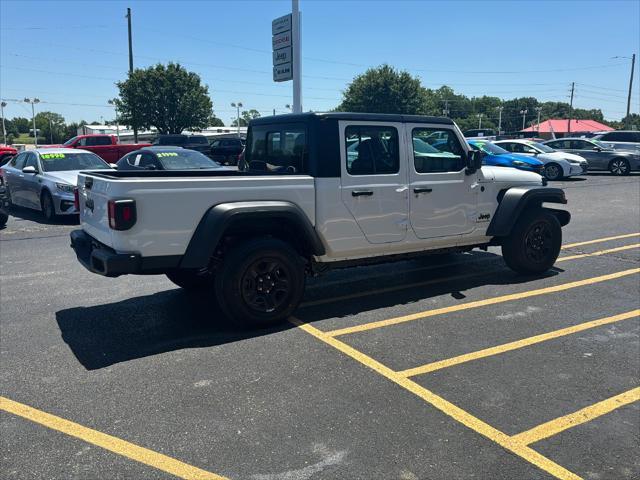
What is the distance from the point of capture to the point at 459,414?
136 inches

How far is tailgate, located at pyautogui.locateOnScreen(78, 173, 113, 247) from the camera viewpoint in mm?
4492

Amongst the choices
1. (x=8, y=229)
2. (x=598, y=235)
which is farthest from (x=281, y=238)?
(x=8, y=229)

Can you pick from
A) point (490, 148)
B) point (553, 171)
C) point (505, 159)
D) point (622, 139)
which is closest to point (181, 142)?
point (490, 148)

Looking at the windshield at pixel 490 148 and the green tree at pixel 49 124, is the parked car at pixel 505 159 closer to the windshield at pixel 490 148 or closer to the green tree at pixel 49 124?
the windshield at pixel 490 148

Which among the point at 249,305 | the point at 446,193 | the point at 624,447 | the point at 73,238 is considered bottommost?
the point at 624,447

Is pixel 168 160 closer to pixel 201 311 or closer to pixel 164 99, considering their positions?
pixel 201 311

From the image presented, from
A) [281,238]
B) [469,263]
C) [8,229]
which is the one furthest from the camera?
[8,229]

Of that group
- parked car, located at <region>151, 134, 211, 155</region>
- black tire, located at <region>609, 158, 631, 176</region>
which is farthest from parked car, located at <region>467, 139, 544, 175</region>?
parked car, located at <region>151, 134, 211, 155</region>

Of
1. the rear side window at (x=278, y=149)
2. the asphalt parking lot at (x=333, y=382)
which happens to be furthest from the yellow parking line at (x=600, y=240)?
the rear side window at (x=278, y=149)

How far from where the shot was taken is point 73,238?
17.3 ft

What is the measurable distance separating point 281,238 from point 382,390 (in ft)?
6.34

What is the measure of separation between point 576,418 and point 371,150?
10.0 ft

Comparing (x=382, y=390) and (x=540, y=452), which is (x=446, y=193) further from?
(x=540, y=452)

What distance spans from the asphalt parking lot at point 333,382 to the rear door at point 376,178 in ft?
2.82
